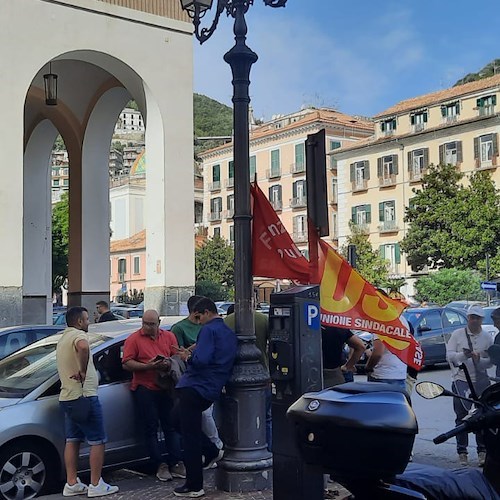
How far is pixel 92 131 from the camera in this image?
60.7 ft

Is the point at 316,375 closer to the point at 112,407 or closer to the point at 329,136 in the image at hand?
the point at 112,407

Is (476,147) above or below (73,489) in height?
above

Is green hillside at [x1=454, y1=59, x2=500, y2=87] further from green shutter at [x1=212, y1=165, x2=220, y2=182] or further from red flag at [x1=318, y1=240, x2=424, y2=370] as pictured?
red flag at [x1=318, y1=240, x2=424, y2=370]

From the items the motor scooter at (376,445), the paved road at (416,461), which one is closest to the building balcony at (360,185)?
the paved road at (416,461)

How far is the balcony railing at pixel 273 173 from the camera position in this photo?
6819 cm

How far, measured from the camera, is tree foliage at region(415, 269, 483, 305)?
131 ft

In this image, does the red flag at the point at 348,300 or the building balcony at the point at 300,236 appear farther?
the building balcony at the point at 300,236

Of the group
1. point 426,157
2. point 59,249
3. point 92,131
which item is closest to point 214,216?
point 426,157

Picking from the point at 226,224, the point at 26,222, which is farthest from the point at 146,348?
the point at 226,224

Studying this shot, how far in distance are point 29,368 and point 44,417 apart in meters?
0.93

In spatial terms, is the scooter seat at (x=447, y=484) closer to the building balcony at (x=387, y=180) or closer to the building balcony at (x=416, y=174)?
the building balcony at (x=416, y=174)

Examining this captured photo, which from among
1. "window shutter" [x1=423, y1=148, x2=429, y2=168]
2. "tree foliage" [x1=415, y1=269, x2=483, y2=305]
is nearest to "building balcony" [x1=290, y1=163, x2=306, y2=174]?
"window shutter" [x1=423, y1=148, x2=429, y2=168]

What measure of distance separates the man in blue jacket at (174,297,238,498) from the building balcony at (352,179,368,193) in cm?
5464

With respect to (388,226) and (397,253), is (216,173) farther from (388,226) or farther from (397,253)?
(397,253)
